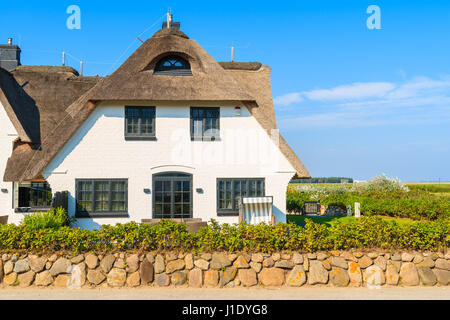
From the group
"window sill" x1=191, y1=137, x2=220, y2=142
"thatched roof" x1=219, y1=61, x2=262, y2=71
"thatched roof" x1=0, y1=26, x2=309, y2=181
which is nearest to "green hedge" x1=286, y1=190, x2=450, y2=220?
"thatched roof" x1=0, y1=26, x2=309, y2=181

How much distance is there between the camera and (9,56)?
72.6 feet

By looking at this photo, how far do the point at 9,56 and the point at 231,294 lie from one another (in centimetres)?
1991

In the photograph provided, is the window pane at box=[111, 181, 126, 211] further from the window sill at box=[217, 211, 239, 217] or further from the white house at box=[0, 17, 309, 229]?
the window sill at box=[217, 211, 239, 217]

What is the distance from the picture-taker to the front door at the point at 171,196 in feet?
51.1

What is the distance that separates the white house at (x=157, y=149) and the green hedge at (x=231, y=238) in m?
5.19

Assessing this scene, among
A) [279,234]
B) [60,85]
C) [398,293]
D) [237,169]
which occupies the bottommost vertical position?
[398,293]

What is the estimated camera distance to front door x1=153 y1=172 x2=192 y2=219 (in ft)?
51.1

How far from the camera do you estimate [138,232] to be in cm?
1007

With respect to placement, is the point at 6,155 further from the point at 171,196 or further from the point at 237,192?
the point at 237,192

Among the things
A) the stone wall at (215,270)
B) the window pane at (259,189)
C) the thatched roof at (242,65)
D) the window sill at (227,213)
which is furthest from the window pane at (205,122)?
the stone wall at (215,270)

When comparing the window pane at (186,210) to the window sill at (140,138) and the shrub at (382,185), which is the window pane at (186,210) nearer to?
the window sill at (140,138)

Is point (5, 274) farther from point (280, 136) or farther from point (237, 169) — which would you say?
point (280, 136)
